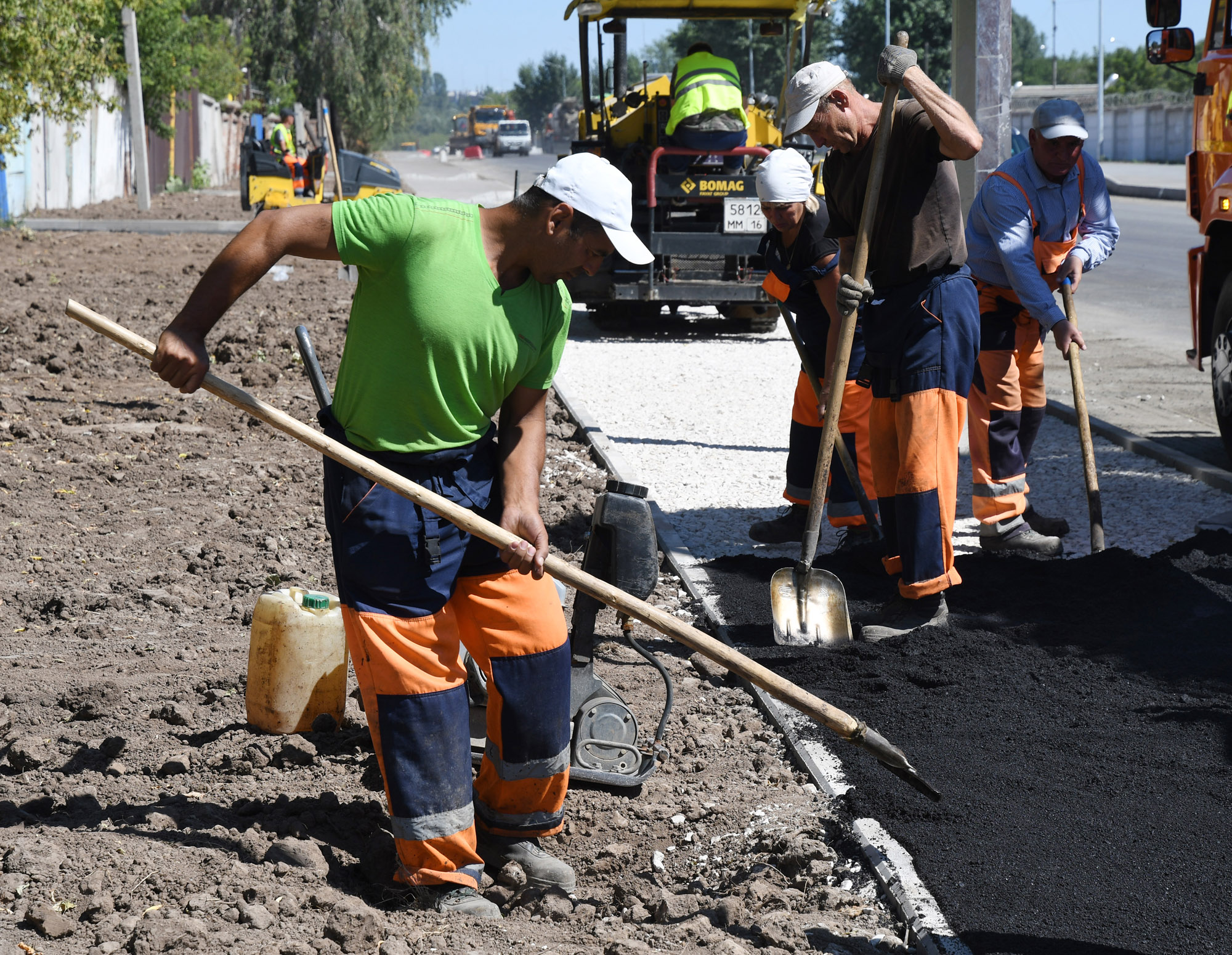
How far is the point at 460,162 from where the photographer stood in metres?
64.3

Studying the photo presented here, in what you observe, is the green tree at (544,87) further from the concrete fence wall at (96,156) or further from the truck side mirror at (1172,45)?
the truck side mirror at (1172,45)

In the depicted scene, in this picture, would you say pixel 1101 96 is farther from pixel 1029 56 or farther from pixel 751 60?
pixel 1029 56

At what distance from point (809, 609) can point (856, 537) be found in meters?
1.33

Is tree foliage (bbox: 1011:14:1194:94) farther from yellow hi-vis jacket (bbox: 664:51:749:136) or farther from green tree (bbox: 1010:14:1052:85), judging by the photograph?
yellow hi-vis jacket (bbox: 664:51:749:136)

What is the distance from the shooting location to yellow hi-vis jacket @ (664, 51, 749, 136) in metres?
11.9

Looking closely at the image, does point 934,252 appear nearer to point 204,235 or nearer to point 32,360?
point 32,360

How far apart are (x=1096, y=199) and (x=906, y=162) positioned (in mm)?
1890

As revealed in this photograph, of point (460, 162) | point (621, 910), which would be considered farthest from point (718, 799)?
point (460, 162)

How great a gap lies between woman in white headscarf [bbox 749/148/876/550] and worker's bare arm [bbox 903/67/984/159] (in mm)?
1363

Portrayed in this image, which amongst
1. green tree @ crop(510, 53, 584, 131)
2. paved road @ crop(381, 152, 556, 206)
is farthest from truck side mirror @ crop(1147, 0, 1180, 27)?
green tree @ crop(510, 53, 584, 131)

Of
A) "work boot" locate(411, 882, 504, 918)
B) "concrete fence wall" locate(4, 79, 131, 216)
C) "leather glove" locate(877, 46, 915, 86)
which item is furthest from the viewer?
"concrete fence wall" locate(4, 79, 131, 216)

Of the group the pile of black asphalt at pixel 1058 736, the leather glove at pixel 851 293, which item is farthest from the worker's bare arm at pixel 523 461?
the leather glove at pixel 851 293

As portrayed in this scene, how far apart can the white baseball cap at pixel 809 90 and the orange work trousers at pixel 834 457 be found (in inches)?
69.3

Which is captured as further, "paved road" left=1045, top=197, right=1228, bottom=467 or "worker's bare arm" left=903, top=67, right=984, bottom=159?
"paved road" left=1045, top=197, right=1228, bottom=467
